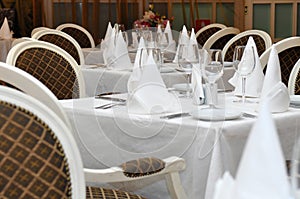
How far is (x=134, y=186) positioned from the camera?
243 cm

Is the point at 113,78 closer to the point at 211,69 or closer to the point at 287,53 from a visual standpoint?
the point at 287,53

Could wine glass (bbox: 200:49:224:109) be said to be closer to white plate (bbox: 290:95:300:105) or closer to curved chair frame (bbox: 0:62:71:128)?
white plate (bbox: 290:95:300:105)

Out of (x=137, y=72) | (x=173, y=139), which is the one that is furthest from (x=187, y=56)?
(x=173, y=139)

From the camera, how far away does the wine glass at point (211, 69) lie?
2443 millimetres

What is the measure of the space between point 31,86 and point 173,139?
70cm

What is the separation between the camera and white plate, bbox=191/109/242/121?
7.46ft

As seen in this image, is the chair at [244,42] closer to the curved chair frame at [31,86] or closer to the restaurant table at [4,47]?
the restaurant table at [4,47]

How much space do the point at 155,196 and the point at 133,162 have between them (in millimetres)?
293

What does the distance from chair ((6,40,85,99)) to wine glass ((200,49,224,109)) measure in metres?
0.84

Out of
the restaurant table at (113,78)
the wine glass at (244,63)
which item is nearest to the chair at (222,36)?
the restaurant table at (113,78)

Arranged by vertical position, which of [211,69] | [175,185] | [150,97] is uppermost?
[211,69]

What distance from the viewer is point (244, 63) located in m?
2.70

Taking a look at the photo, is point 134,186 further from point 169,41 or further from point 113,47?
point 169,41

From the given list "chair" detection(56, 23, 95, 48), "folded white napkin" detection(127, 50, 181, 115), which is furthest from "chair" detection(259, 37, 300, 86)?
"chair" detection(56, 23, 95, 48)
